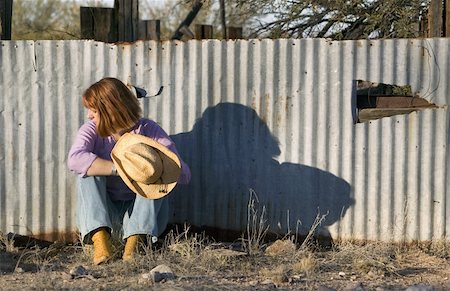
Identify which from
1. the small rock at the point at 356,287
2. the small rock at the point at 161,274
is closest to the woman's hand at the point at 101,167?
the small rock at the point at 161,274

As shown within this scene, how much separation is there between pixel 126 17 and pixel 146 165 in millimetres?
1964

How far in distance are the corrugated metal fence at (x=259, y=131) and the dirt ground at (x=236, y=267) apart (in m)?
0.30

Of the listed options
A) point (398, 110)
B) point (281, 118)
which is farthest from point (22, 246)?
point (398, 110)

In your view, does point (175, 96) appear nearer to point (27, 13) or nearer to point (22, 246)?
point (22, 246)

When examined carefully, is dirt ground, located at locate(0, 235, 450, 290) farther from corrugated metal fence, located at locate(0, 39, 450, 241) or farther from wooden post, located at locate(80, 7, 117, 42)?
wooden post, located at locate(80, 7, 117, 42)

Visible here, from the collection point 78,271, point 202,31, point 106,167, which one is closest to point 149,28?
point 202,31

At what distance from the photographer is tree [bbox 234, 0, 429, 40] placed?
10234 millimetres

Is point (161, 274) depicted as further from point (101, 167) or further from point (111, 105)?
point (111, 105)

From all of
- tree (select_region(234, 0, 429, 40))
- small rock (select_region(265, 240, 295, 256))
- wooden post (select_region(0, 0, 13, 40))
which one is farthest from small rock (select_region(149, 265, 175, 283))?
tree (select_region(234, 0, 429, 40))

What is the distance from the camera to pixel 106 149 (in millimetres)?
6375

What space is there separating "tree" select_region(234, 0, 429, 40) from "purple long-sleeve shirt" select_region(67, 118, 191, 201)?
4.65 meters

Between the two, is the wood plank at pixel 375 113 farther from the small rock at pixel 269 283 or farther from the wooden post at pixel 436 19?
the small rock at pixel 269 283

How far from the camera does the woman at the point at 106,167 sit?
604 centimetres

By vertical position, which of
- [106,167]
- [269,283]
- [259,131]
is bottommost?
[269,283]
